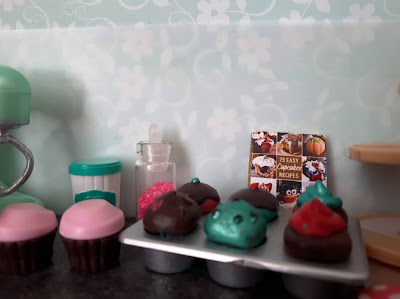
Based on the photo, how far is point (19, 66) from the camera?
39.3 inches

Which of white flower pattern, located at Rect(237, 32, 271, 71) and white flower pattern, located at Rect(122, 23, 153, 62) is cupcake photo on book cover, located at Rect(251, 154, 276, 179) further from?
white flower pattern, located at Rect(122, 23, 153, 62)

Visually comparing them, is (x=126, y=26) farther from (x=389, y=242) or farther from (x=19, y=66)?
(x=389, y=242)

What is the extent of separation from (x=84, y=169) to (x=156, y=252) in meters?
0.34

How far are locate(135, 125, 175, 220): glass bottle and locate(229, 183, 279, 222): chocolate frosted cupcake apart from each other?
0.26 meters

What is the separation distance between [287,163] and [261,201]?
210mm

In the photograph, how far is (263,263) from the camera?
1.63ft

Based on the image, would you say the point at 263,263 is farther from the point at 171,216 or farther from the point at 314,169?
the point at 314,169

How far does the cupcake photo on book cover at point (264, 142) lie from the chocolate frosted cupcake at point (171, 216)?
0.32 m

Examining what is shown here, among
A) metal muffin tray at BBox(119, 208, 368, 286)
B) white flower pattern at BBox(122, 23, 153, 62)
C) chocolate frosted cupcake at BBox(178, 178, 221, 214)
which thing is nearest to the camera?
metal muffin tray at BBox(119, 208, 368, 286)

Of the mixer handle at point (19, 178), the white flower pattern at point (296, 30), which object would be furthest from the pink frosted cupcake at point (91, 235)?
the white flower pattern at point (296, 30)

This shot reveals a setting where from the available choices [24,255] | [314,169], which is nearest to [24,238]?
[24,255]

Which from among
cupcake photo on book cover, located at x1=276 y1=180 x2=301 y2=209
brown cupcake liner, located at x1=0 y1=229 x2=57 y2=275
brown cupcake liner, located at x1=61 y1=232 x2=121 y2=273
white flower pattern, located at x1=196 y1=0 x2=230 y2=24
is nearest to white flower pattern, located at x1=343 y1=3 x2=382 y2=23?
white flower pattern, located at x1=196 y1=0 x2=230 y2=24

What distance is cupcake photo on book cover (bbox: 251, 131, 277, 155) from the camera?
854 mm

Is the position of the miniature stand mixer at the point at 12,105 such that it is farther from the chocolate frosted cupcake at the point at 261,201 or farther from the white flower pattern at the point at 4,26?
the chocolate frosted cupcake at the point at 261,201
